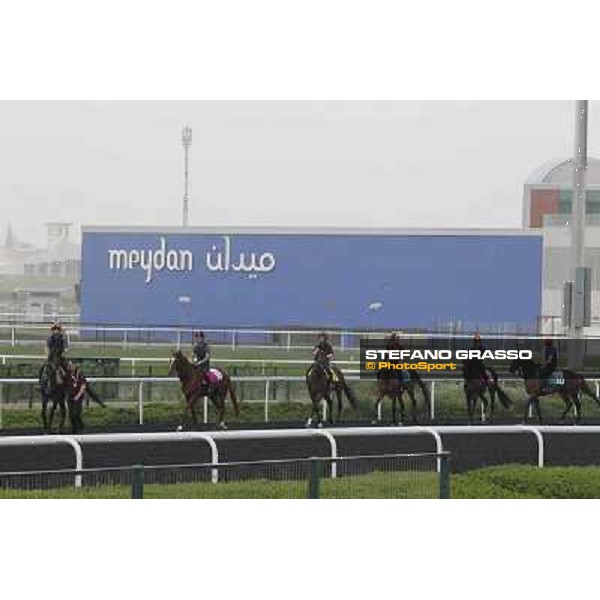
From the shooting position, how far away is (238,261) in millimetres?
13469

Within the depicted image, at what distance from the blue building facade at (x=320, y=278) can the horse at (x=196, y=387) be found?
1237mm

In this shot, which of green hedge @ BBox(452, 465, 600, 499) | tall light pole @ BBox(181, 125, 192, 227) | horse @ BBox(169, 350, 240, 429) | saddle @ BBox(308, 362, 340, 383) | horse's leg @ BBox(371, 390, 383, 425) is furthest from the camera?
horse @ BBox(169, 350, 240, 429)

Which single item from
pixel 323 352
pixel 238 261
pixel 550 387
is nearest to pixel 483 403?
pixel 550 387

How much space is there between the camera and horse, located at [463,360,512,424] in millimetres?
14281

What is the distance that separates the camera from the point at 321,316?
13.6 meters

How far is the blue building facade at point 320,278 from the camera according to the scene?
43.7ft

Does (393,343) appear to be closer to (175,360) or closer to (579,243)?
(579,243)

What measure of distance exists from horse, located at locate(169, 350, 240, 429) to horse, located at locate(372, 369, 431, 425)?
157 centimetres

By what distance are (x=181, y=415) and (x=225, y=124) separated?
508 cm

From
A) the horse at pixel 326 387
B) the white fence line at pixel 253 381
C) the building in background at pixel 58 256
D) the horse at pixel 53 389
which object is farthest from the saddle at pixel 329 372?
the building in background at pixel 58 256

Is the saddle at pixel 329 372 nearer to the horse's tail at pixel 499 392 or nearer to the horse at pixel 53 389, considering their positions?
the horse's tail at pixel 499 392

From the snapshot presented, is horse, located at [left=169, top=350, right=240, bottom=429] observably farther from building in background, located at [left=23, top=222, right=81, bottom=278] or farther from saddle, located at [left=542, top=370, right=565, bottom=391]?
saddle, located at [left=542, top=370, right=565, bottom=391]

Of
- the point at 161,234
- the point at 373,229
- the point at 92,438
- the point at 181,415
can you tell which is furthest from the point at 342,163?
the point at 181,415

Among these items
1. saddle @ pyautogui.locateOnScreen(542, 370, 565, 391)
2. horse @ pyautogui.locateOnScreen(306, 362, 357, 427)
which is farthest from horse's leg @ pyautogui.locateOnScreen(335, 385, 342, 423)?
saddle @ pyautogui.locateOnScreen(542, 370, 565, 391)
